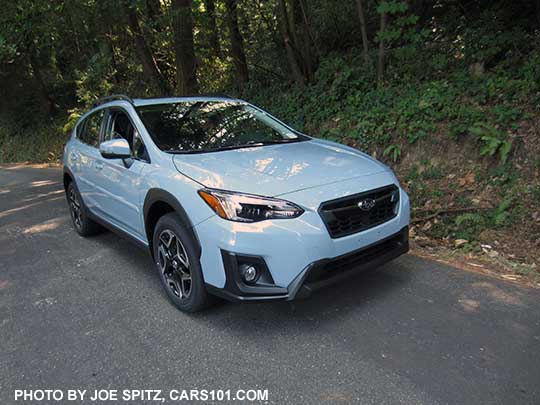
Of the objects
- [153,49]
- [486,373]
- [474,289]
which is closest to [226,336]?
[486,373]

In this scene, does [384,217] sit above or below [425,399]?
above

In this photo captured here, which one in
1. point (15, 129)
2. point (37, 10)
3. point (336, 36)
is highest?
point (37, 10)

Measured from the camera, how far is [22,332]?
3.42m

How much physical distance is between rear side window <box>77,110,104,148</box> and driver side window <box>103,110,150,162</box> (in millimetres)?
369

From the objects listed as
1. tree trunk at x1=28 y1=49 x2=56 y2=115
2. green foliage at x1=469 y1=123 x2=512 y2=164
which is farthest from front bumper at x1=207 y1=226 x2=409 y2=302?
tree trunk at x1=28 y1=49 x2=56 y2=115

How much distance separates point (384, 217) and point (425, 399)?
53.5 inches

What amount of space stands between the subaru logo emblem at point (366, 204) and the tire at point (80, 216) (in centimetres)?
362

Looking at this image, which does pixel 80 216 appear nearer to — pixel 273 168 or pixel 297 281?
pixel 273 168

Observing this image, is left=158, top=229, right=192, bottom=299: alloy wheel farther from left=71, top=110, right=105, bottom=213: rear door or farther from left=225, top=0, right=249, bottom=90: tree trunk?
left=225, top=0, right=249, bottom=90: tree trunk

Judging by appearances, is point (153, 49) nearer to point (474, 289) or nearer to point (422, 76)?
point (422, 76)

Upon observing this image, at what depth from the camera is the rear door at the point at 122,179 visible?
393 centimetres

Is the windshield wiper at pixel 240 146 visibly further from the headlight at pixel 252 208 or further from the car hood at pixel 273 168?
the headlight at pixel 252 208

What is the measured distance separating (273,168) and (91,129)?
2967 mm

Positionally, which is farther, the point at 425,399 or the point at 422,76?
the point at 422,76
